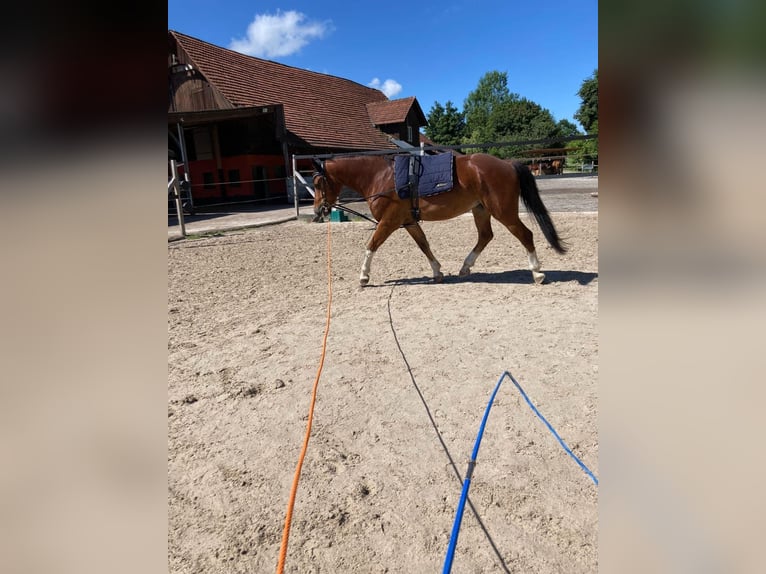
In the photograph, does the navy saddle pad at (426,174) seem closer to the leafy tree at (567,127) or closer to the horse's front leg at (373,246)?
the horse's front leg at (373,246)

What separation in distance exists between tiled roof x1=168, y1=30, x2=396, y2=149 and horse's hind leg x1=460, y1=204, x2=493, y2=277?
14.1 m

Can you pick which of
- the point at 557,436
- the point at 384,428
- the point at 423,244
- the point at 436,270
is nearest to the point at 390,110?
the point at 423,244

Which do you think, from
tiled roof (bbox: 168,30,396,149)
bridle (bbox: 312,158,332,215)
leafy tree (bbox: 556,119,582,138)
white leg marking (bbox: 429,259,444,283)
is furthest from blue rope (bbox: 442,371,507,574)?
leafy tree (bbox: 556,119,582,138)

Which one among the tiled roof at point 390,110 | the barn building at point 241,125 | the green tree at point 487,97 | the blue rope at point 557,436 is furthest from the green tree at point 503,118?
Result: the blue rope at point 557,436

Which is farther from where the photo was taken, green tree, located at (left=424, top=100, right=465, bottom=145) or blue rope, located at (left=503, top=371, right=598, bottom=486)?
green tree, located at (left=424, top=100, right=465, bottom=145)

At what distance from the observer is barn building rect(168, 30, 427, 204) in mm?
17297

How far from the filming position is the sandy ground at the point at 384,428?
60.8 inches

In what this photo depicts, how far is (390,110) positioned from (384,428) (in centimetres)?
2534

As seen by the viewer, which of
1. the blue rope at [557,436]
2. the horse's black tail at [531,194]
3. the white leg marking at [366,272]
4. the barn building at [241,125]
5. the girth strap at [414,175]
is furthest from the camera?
the barn building at [241,125]

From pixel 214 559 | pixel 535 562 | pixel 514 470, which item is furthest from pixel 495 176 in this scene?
pixel 214 559

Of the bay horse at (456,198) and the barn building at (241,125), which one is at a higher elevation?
the barn building at (241,125)

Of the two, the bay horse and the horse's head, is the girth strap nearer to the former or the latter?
the bay horse
